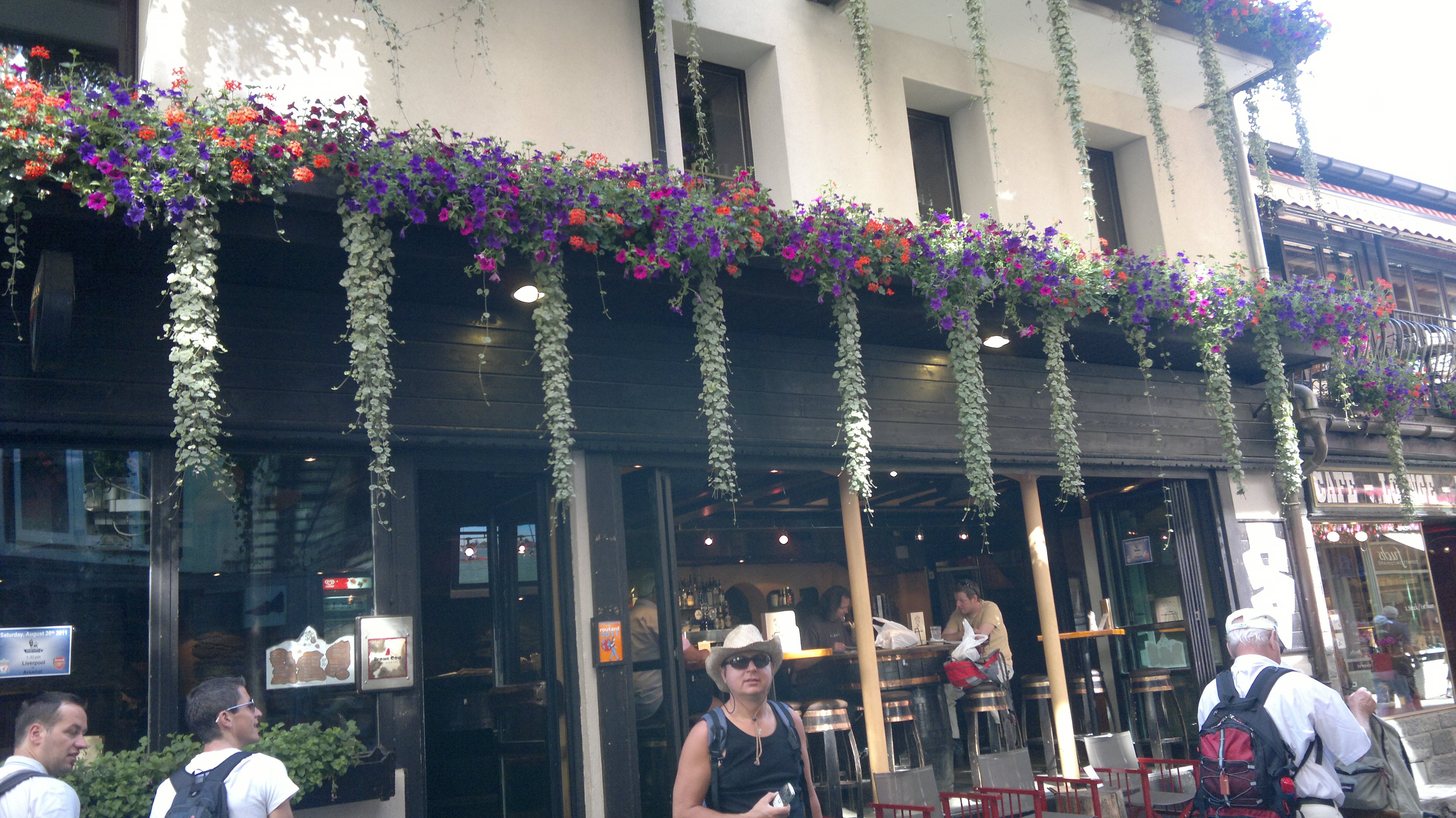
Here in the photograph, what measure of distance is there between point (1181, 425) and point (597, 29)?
663 centimetres

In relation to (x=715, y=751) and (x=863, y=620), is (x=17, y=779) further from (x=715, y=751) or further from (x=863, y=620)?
(x=863, y=620)

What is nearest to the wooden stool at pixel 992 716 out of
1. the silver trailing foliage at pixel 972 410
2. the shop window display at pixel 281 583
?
the silver trailing foliage at pixel 972 410

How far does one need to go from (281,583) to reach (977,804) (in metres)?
5.61

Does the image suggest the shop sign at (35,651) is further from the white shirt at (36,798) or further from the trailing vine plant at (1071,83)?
the trailing vine plant at (1071,83)

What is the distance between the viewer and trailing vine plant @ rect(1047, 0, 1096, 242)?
8945 millimetres

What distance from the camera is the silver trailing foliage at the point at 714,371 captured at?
274 inches

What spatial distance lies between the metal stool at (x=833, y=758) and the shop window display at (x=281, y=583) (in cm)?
356

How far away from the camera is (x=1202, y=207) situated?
36.5 feet

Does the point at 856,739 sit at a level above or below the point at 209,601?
below

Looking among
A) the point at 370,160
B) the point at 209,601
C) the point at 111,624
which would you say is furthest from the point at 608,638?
the point at 370,160

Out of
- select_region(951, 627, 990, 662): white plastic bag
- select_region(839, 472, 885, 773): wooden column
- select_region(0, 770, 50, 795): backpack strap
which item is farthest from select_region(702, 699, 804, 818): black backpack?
select_region(951, 627, 990, 662): white plastic bag

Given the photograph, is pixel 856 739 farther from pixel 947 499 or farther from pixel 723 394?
pixel 723 394

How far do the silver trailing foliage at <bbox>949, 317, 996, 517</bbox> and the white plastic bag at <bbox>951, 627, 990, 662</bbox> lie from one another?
5.85 ft

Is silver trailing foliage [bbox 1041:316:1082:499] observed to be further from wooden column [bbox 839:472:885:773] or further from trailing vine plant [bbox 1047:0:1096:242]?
wooden column [bbox 839:472:885:773]
